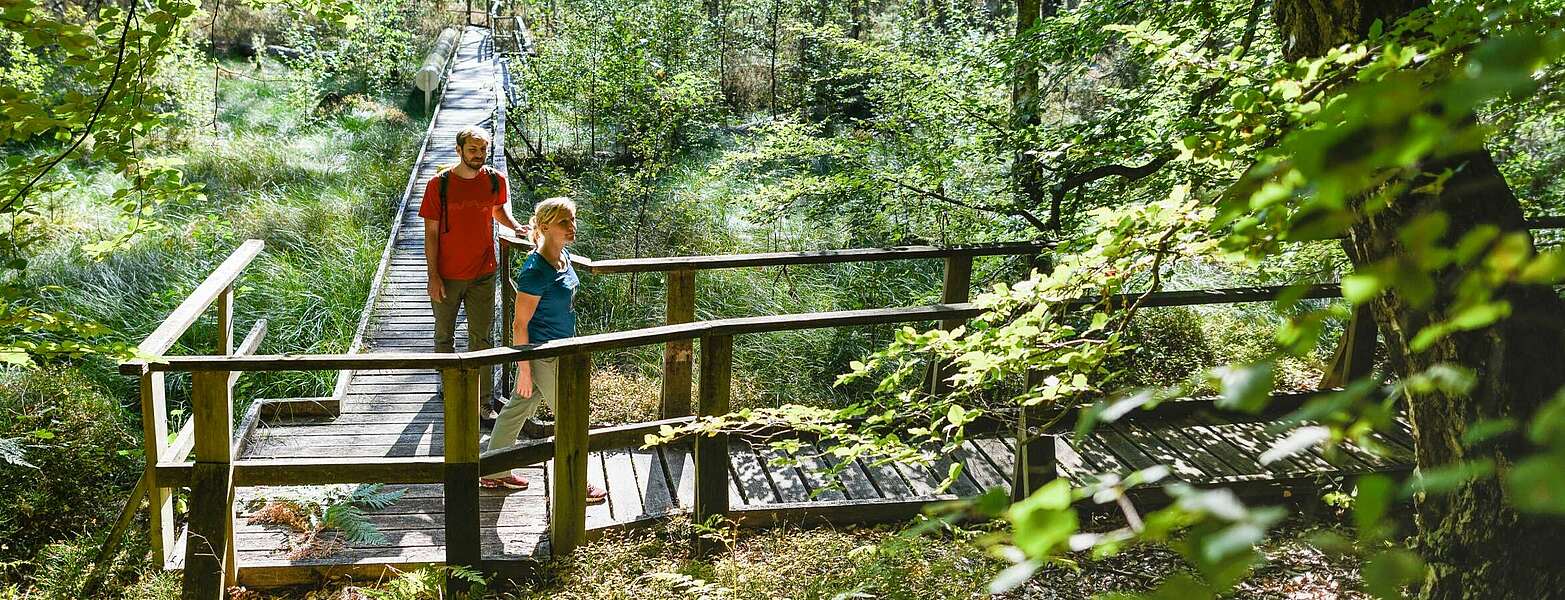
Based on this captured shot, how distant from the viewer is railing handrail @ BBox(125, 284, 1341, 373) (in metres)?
4.05

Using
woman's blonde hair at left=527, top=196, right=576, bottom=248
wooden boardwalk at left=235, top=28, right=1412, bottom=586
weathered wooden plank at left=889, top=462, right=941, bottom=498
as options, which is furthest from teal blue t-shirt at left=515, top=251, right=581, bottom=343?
weathered wooden plank at left=889, top=462, right=941, bottom=498

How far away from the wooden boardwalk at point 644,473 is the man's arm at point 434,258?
853 mm

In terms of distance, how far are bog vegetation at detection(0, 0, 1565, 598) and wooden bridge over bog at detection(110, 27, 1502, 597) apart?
0.23m

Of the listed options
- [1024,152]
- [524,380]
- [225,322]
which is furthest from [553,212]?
[1024,152]

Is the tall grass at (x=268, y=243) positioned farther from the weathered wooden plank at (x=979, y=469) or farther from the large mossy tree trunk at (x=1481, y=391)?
the large mossy tree trunk at (x=1481, y=391)

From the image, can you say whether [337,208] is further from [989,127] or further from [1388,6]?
[1388,6]

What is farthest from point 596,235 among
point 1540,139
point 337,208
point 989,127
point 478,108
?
point 1540,139

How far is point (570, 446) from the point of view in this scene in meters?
4.42

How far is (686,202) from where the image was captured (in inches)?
446

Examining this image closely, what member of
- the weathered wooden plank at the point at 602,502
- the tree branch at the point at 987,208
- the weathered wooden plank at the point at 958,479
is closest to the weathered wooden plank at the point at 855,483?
the weathered wooden plank at the point at 958,479

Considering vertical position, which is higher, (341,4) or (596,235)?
(341,4)

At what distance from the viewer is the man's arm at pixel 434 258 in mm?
5715

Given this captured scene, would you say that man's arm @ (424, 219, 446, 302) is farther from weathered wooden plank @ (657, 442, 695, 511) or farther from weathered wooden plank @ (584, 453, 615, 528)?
weathered wooden plank @ (657, 442, 695, 511)

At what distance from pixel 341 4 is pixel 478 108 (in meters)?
12.5
